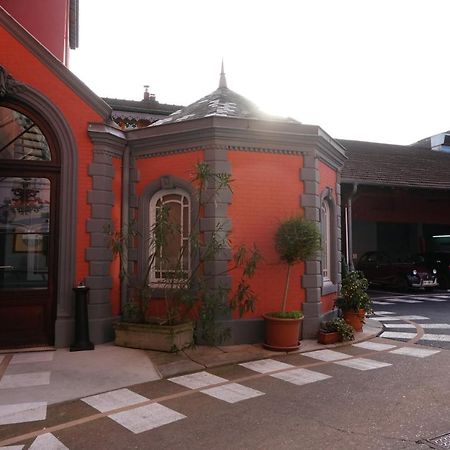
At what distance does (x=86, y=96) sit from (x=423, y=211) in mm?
15952

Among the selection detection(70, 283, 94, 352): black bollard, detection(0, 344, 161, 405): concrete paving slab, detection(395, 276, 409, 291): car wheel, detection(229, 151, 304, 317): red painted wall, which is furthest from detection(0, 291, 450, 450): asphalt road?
detection(395, 276, 409, 291): car wheel

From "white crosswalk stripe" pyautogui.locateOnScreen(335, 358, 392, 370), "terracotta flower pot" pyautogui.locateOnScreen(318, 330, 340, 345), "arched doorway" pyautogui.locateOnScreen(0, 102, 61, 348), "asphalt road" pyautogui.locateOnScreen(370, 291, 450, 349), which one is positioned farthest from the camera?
"asphalt road" pyautogui.locateOnScreen(370, 291, 450, 349)

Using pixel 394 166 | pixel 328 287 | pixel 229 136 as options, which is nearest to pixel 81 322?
pixel 229 136

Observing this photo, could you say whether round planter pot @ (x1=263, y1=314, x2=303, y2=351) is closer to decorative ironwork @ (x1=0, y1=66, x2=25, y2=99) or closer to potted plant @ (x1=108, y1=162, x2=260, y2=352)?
potted plant @ (x1=108, y1=162, x2=260, y2=352)

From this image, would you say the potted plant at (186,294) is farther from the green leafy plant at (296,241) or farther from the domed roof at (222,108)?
the domed roof at (222,108)

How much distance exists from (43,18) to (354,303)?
11.4 meters

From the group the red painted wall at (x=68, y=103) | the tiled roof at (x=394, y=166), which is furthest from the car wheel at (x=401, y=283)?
the red painted wall at (x=68, y=103)

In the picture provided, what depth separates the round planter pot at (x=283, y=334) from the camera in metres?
6.88

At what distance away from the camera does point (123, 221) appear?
8.00m

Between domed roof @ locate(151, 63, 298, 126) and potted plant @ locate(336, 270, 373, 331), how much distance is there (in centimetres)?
370

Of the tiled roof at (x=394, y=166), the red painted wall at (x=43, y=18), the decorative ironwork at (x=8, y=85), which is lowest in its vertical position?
the decorative ironwork at (x=8, y=85)

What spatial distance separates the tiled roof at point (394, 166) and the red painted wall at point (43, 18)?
10.4 metres

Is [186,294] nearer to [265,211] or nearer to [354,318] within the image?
[265,211]

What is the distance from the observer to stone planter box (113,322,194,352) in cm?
667
